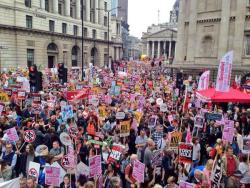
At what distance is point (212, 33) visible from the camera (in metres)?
33.7

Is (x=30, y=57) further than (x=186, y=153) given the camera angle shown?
Yes

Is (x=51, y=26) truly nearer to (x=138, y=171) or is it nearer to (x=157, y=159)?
(x=157, y=159)

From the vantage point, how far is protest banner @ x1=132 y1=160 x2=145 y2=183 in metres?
7.18

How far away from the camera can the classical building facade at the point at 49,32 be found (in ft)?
133

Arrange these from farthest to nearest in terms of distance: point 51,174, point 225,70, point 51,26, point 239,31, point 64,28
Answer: point 64,28 < point 51,26 < point 239,31 < point 225,70 < point 51,174

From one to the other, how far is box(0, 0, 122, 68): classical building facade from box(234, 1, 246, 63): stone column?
56.2 ft

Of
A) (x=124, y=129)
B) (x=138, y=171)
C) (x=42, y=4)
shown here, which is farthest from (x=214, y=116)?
(x=42, y=4)

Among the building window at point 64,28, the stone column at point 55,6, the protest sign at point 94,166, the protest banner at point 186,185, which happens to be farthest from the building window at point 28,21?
the protest banner at point 186,185

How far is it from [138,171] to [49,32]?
4247cm

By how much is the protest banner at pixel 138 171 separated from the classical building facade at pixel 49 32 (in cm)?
3095

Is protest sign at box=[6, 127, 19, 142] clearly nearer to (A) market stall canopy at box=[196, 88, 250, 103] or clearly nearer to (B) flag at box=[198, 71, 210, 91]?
(A) market stall canopy at box=[196, 88, 250, 103]

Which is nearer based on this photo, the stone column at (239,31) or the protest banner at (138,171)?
the protest banner at (138,171)

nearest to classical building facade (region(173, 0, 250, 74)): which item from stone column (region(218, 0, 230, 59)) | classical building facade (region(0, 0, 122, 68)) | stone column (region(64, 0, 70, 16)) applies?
stone column (region(218, 0, 230, 59))

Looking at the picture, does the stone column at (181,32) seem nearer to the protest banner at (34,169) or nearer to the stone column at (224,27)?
the stone column at (224,27)
